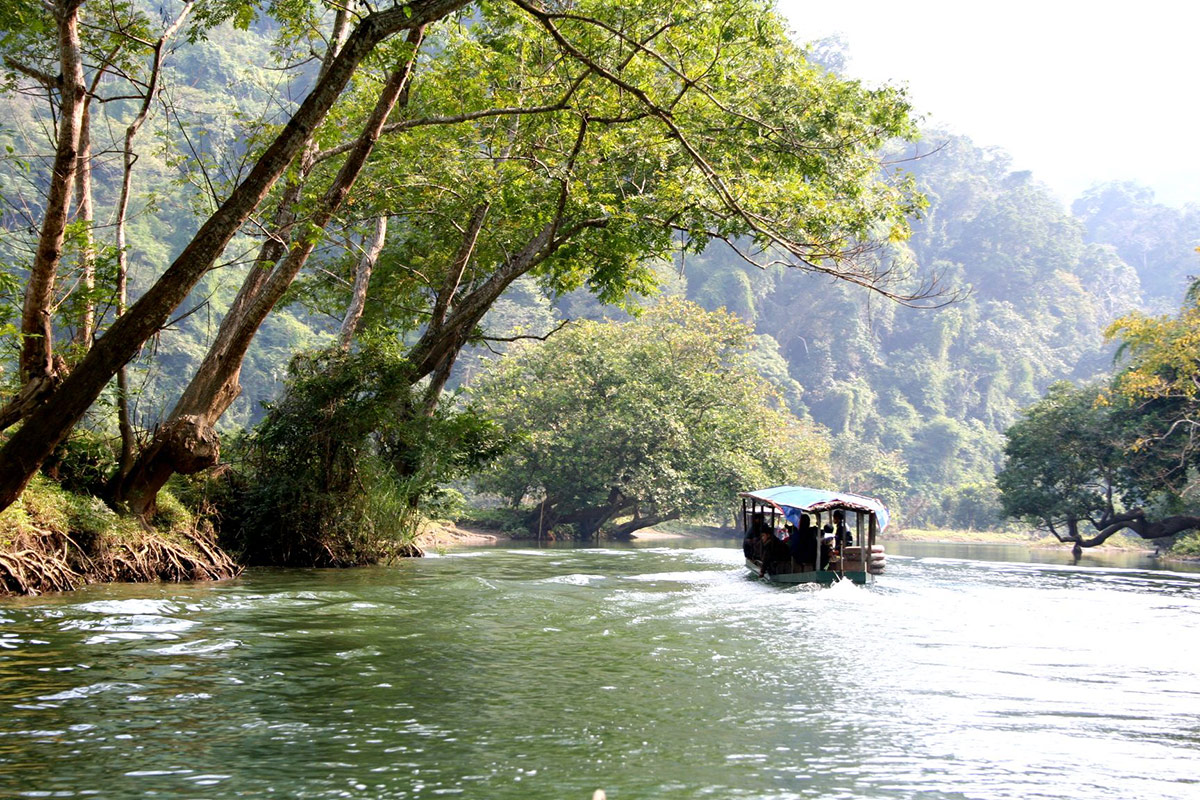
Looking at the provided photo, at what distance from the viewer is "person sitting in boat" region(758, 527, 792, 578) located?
17891 mm

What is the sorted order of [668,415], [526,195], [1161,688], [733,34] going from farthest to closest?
[668,415] < [526,195] < [733,34] < [1161,688]

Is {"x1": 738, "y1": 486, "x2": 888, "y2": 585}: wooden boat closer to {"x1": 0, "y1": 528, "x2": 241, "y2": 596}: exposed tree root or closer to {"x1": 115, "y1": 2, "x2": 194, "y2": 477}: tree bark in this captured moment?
{"x1": 0, "y1": 528, "x2": 241, "y2": 596}: exposed tree root

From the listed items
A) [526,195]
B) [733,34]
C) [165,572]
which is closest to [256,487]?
[165,572]

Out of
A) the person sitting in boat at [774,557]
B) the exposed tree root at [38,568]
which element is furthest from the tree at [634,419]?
the exposed tree root at [38,568]

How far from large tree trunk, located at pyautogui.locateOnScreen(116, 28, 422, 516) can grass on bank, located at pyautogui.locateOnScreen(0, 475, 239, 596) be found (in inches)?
19.2

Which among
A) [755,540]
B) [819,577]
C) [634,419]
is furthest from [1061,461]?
[819,577]

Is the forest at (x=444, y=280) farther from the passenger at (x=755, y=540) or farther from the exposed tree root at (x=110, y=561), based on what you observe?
the passenger at (x=755, y=540)

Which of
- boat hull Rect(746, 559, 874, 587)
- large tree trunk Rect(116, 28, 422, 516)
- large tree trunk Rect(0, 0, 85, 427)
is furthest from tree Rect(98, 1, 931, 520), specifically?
boat hull Rect(746, 559, 874, 587)

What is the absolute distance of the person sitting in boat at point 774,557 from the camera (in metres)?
17.9

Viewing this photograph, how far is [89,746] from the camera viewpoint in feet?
17.2

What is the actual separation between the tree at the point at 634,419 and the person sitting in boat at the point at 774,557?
17353 millimetres

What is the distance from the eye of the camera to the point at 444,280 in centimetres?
1930

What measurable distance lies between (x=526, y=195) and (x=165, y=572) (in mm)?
6837

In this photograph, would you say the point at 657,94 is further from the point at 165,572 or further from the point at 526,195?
the point at 165,572
